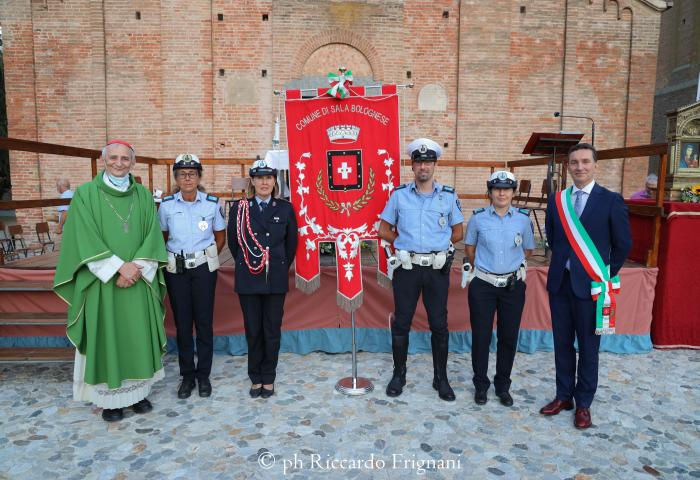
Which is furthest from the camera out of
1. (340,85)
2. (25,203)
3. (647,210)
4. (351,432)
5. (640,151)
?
(647,210)

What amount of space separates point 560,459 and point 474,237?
5.52 ft

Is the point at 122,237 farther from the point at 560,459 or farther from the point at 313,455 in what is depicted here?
the point at 560,459

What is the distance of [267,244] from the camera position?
12.6 feet

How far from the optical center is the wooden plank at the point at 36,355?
13.6 ft

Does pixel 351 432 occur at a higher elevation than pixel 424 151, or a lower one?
lower

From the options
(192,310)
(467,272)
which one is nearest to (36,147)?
(192,310)

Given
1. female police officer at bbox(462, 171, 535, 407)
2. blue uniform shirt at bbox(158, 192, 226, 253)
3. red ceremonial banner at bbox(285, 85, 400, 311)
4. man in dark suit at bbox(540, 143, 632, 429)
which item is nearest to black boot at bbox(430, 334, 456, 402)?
female police officer at bbox(462, 171, 535, 407)

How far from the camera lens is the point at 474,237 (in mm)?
3834

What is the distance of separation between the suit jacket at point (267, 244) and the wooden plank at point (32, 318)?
5.95 ft

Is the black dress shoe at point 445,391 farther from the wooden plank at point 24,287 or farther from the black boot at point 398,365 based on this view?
the wooden plank at point 24,287

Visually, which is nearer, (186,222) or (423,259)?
(423,259)

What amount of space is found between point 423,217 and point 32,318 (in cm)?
369

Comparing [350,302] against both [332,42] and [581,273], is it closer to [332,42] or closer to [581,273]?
[581,273]

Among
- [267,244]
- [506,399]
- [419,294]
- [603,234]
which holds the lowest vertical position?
[506,399]
